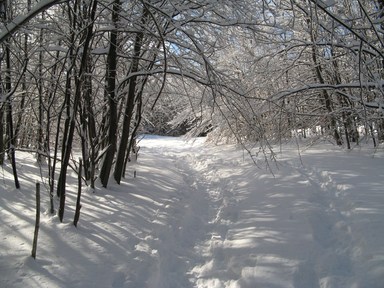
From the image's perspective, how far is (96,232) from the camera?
400 centimetres

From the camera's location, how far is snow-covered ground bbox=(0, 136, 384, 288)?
10.1 ft

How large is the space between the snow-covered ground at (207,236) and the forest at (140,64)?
0.61 m

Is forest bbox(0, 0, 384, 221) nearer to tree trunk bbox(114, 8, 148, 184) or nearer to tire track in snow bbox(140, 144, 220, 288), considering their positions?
tree trunk bbox(114, 8, 148, 184)

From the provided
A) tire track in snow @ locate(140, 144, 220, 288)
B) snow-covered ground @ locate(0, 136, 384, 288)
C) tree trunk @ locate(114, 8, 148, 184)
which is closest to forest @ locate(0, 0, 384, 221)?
tree trunk @ locate(114, 8, 148, 184)

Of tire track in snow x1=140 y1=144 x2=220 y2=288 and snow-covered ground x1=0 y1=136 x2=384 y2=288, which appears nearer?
snow-covered ground x1=0 y1=136 x2=384 y2=288

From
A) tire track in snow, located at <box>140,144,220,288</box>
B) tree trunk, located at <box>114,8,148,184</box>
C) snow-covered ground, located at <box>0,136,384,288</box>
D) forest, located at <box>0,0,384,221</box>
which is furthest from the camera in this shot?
tree trunk, located at <box>114,8,148,184</box>

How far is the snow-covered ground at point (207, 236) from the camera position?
309cm

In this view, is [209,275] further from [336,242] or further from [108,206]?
[108,206]

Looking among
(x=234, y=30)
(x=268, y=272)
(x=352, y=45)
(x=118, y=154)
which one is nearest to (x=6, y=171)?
(x=118, y=154)

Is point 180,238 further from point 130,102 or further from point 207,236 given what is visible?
point 130,102

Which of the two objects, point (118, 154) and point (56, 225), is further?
point (118, 154)

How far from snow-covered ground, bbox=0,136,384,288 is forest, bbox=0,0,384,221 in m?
0.61

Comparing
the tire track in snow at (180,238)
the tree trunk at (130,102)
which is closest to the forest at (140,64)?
the tree trunk at (130,102)

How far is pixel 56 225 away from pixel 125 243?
3.17 ft
